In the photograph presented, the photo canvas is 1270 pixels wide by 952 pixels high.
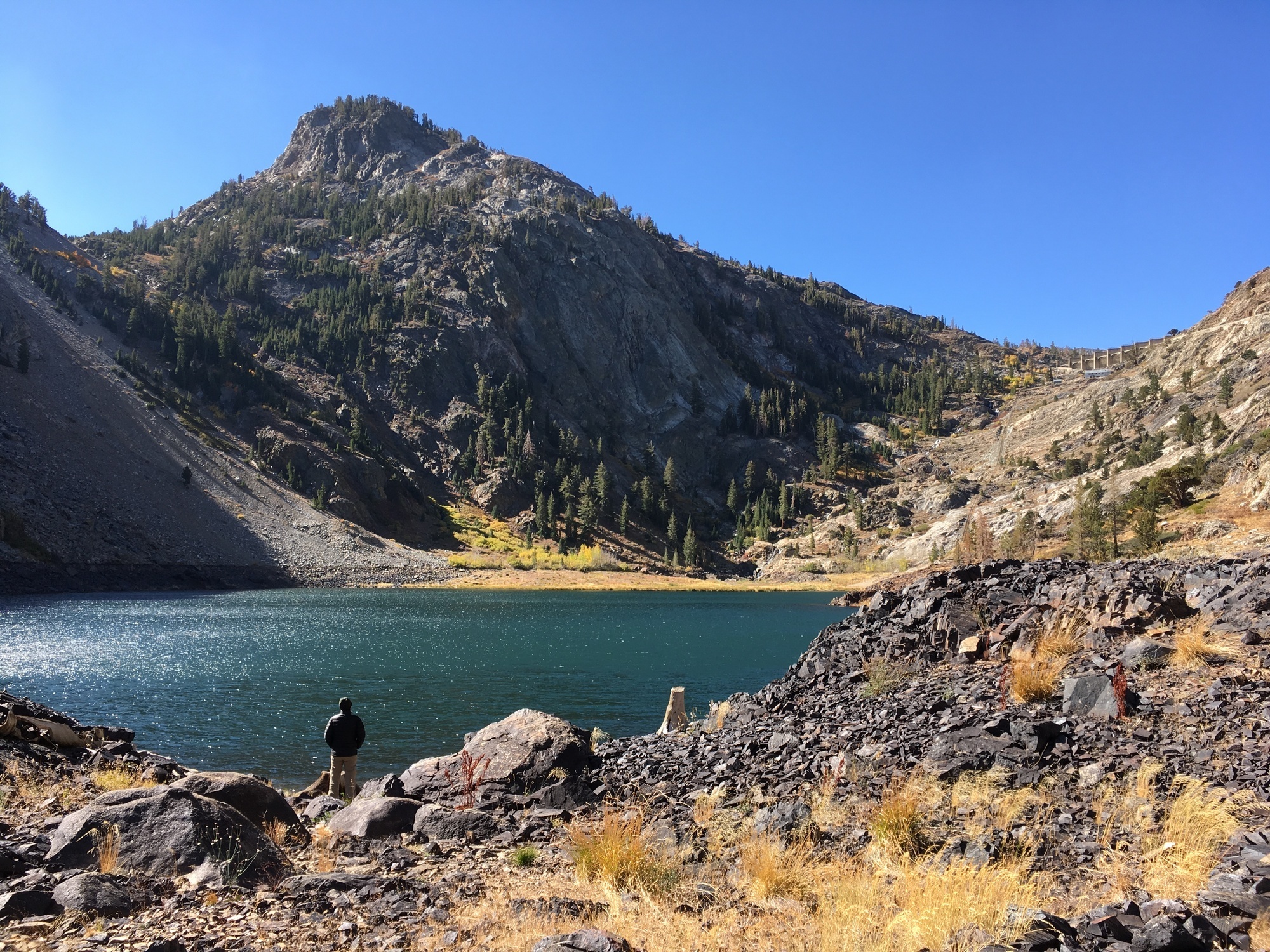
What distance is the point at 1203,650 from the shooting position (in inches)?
457

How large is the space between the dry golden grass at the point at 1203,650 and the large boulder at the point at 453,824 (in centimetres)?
1135

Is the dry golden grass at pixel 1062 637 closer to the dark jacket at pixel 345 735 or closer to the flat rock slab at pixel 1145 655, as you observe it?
the flat rock slab at pixel 1145 655

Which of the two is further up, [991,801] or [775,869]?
[991,801]

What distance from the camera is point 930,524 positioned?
145000 mm

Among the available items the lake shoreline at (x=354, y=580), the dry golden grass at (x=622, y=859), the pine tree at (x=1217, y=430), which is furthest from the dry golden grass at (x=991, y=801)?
the pine tree at (x=1217, y=430)

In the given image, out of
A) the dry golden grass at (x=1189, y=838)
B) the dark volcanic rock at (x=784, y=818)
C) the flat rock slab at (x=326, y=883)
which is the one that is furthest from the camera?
the dark volcanic rock at (x=784, y=818)

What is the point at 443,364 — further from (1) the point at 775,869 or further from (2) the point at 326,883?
(1) the point at 775,869

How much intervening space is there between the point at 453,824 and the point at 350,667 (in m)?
30.0

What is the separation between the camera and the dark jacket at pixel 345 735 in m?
14.0

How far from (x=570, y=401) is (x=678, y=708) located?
17188cm

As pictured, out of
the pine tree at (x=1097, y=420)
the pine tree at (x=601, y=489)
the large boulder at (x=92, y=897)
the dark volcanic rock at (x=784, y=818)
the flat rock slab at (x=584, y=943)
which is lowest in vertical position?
the dark volcanic rock at (x=784, y=818)

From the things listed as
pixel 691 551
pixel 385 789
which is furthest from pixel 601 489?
pixel 385 789

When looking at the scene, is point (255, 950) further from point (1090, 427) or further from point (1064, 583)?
point (1090, 427)

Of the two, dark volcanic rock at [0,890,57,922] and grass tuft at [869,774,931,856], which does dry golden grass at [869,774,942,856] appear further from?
dark volcanic rock at [0,890,57,922]
